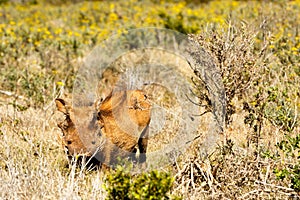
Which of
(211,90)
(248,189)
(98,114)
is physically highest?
(211,90)

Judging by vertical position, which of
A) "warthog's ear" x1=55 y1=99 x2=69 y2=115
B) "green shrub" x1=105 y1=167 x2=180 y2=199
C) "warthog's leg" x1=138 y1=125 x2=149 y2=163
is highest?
"warthog's ear" x1=55 y1=99 x2=69 y2=115

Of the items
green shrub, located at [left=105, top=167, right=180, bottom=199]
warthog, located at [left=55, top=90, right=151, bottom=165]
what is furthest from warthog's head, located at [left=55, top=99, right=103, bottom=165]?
green shrub, located at [left=105, top=167, right=180, bottom=199]

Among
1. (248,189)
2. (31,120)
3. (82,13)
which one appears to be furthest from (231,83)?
(82,13)

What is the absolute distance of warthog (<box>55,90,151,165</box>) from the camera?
11.0ft

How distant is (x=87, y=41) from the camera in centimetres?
810

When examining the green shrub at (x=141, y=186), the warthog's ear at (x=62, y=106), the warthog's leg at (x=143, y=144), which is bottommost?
the warthog's leg at (x=143, y=144)

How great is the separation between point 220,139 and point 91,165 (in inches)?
38.7

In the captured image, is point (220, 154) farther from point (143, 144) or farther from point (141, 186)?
point (141, 186)

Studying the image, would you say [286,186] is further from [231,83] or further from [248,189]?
[231,83]

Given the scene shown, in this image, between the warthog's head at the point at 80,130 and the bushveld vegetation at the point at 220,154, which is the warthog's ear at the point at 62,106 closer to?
the warthog's head at the point at 80,130

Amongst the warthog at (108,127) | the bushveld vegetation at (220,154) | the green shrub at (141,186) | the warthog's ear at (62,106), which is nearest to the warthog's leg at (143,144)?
the warthog at (108,127)

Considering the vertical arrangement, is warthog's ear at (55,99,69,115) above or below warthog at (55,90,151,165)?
above

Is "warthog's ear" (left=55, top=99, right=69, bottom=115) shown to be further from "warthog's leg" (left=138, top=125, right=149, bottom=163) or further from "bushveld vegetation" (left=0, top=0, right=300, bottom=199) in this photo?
"warthog's leg" (left=138, top=125, right=149, bottom=163)

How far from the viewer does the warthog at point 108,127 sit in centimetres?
334
